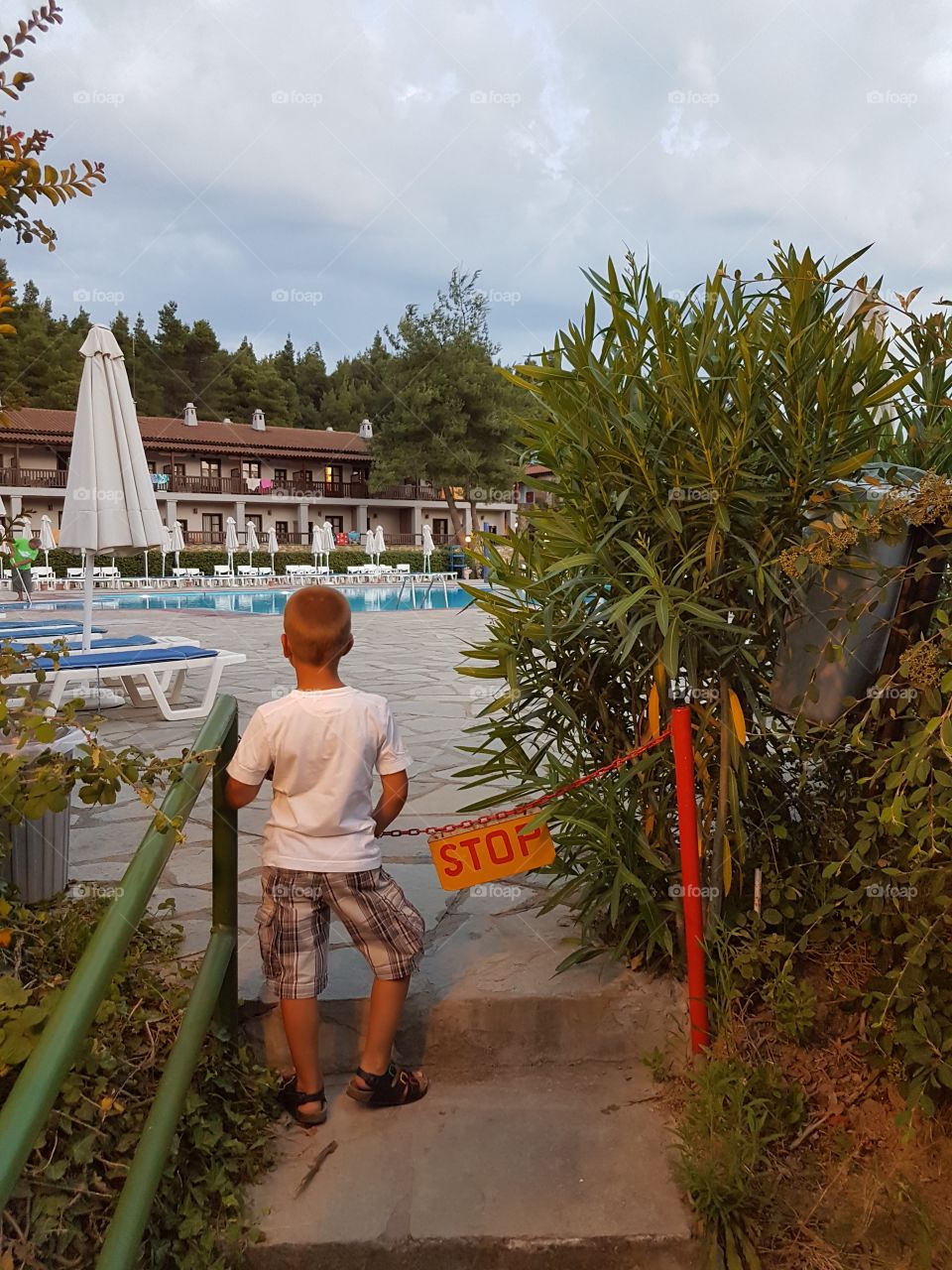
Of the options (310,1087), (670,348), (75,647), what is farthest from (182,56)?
(310,1087)

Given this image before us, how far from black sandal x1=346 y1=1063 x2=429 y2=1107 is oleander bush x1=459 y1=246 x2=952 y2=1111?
57cm

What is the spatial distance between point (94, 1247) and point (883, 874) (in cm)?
183

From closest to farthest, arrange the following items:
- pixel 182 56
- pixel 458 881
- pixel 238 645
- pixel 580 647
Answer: pixel 458 881 < pixel 580 647 < pixel 238 645 < pixel 182 56

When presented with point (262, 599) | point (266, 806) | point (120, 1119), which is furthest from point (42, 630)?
point (262, 599)

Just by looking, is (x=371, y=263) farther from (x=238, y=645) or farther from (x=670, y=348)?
(x=670, y=348)

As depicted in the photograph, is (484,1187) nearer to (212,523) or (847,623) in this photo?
(847,623)

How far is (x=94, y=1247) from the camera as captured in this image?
5.47 feet

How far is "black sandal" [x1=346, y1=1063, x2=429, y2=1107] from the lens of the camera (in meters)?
2.16

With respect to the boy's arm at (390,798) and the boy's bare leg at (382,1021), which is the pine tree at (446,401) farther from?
the boy's bare leg at (382,1021)

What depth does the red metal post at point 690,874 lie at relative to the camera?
2129 mm

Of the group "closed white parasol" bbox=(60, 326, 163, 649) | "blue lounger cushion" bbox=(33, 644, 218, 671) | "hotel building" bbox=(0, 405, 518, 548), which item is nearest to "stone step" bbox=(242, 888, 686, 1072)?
"blue lounger cushion" bbox=(33, 644, 218, 671)

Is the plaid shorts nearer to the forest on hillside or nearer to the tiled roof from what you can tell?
the tiled roof

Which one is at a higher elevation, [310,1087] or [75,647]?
[75,647]

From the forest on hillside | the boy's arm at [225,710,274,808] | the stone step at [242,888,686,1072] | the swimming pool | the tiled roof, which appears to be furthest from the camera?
the forest on hillside
